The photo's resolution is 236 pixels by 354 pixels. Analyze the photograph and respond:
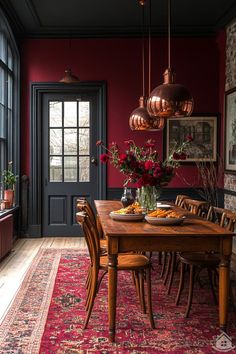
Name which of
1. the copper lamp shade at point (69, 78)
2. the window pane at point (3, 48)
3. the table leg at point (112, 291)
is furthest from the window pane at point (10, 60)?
the table leg at point (112, 291)

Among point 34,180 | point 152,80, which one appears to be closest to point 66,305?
point 34,180

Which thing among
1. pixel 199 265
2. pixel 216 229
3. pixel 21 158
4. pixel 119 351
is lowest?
pixel 119 351

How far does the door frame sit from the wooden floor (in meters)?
0.45

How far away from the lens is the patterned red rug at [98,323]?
3.35 meters

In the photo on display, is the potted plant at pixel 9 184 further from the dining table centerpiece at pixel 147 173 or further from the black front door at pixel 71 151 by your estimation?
the dining table centerpiece at pixel 147 173

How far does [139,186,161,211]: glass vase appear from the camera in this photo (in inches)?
180

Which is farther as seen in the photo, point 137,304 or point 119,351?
point 137,304

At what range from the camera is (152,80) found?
8.05 meters

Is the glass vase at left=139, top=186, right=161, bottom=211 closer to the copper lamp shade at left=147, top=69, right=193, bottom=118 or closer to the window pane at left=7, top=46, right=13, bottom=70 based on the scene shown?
the copper lamp shade at left=147, top=69, right=193, bottom=118

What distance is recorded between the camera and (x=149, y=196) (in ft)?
15.0

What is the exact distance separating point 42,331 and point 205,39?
232 inches

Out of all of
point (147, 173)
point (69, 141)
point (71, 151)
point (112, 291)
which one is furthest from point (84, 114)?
point (112, 291)

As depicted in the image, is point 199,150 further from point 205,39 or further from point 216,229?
point 216,229

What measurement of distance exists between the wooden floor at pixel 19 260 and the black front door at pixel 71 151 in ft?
1.63
